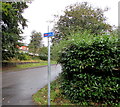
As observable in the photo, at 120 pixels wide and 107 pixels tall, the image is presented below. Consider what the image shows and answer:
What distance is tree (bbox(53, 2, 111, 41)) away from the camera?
7652mm

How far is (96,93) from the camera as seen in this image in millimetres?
2955

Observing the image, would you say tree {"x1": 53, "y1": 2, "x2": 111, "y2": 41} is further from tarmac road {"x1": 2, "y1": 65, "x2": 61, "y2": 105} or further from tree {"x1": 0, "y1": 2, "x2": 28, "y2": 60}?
tree {"x1": 0, "y1": 2, "x2": 28, "y2": 60}

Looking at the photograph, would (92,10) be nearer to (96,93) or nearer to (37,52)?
(96,93)

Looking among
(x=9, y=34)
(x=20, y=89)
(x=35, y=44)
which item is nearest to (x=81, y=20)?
(x=20, y=89)

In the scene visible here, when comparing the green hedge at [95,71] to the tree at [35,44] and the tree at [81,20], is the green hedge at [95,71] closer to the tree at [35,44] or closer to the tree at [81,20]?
the tree at [81,20]

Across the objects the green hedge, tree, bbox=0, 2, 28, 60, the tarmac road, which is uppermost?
tree, bbox=0, 2, 28, 60

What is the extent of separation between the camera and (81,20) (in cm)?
788

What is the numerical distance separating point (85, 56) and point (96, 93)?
1129mm

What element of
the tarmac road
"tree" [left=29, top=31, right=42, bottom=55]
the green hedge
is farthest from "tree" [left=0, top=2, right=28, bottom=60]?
"tree" [left=29, top=31, right=42, bottom=55]

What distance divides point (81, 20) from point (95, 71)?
18.9ft

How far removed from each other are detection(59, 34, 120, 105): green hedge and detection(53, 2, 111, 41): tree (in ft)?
14.5

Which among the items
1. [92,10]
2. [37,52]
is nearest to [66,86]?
[92,10]

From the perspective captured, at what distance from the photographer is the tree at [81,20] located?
25.1 feet

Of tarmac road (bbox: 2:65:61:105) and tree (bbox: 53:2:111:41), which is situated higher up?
tree (bbox: 53:2:111:41)
